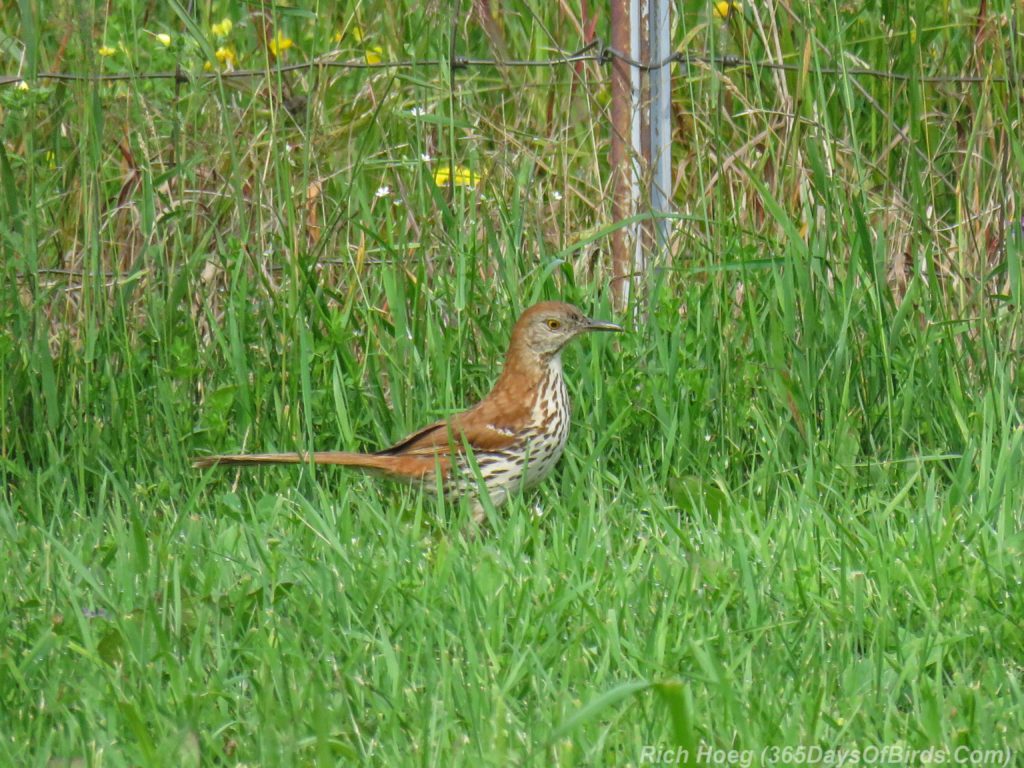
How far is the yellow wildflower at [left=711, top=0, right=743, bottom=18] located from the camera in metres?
4.79

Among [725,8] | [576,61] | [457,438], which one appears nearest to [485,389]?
[457,438]

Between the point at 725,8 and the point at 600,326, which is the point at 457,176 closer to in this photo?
the point at 600,326

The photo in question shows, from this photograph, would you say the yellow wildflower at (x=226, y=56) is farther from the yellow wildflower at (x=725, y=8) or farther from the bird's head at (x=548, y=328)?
the bird's head at (x=548, y=328)

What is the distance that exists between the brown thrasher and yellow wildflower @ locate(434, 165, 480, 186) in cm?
45

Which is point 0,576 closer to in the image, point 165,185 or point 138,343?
point 138,343

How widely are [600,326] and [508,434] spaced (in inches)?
16.2

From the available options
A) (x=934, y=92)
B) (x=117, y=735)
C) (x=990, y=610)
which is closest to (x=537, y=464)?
(x=990, y=610)

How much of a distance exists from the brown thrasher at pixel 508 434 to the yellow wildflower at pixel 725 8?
1.12 metres

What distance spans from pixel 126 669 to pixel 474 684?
0.62 m

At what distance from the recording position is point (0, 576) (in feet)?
10.8

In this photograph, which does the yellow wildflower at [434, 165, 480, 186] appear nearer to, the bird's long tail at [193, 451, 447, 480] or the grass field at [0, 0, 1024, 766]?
the grass field at [0, 0, 1024, 766]

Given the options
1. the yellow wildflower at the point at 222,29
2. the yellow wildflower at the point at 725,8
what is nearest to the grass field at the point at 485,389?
the yellow wildflower at the point at 725,8

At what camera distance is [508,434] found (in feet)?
13.7

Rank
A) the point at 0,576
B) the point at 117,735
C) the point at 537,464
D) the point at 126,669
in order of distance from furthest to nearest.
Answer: the point at 537,464 < the point at 0,576 < the point at 126,669 < the point at 117,735
